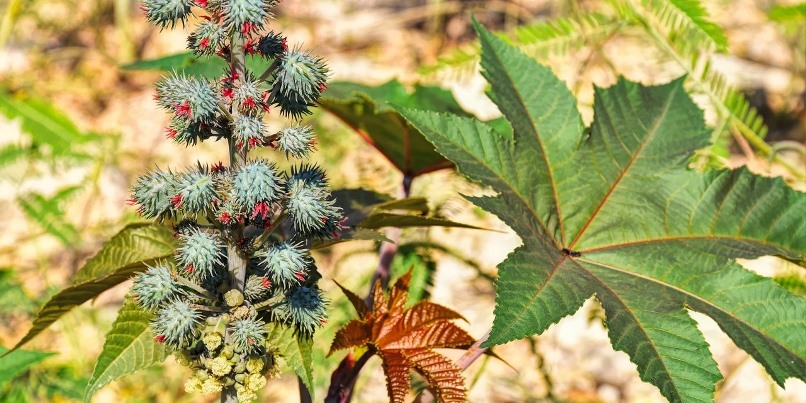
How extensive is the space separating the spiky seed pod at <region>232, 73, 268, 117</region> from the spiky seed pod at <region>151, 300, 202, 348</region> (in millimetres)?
217

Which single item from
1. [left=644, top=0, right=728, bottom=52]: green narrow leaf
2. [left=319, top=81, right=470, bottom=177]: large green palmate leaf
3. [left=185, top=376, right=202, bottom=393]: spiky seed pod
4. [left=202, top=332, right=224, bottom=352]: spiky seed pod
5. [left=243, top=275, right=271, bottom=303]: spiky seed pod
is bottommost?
[left=185, top=376, right=202, bottom=393]: spiky seed pod

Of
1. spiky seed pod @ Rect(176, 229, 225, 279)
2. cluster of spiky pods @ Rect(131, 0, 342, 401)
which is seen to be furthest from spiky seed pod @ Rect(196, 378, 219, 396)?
spiky seed pod @ Rect(176, 229, 225, 279)

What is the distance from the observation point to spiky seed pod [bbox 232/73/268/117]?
0.86 meters

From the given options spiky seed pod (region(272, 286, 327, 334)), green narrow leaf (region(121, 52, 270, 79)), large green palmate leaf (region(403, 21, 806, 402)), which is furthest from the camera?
green narrow leaf (region(121, 52, 270, 79))

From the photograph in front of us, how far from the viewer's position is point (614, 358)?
11.0 ft

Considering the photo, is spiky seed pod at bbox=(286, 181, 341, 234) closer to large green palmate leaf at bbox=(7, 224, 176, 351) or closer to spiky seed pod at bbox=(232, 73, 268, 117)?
spiky seed pod at bbox=(232, 73, 268, 117)

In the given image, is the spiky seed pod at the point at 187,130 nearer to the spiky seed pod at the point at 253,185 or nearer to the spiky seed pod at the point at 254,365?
the spiky seed pod at the point at 253,185

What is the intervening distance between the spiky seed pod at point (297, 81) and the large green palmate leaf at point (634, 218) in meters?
0.28

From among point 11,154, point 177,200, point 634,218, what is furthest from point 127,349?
point 11,154

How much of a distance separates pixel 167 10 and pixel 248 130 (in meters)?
0.15

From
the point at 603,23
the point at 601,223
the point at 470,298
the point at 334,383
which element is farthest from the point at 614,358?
the point at 334,383

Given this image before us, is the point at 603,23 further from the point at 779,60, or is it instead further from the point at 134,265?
the point at 779,60

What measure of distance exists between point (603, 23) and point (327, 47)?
3.30m

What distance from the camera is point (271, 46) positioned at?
907 millimetres
